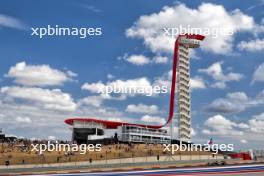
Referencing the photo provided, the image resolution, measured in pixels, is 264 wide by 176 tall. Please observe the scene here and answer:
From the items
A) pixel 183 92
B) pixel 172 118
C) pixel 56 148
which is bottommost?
pixel 56 148

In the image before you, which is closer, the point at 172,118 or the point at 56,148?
the point at 56,148

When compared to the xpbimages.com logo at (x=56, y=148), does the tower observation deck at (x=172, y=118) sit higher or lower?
higher

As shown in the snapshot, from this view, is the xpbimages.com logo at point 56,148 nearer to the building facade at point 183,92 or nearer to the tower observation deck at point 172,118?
the tower observation deck at point 172,118

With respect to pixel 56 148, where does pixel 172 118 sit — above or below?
above

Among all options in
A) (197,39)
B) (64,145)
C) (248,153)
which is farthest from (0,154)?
(197,39)

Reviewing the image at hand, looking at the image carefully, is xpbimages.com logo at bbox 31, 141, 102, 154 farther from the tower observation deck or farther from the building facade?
the building facade

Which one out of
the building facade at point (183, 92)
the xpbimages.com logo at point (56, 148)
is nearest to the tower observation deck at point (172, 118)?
the building facade at point (183, 92)

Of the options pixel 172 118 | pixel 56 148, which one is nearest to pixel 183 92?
pixel 172 118

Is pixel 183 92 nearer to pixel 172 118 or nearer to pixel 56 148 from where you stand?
pixel 172 118

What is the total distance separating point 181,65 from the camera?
122 meters

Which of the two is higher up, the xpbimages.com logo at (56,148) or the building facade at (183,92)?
the building facade at (183,92)

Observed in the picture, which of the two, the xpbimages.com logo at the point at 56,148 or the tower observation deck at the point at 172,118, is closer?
the xpbimages.com logo at the point at 56,148

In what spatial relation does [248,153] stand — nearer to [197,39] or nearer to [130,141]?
[130,141]

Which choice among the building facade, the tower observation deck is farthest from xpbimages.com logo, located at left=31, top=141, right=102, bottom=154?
the building facade
